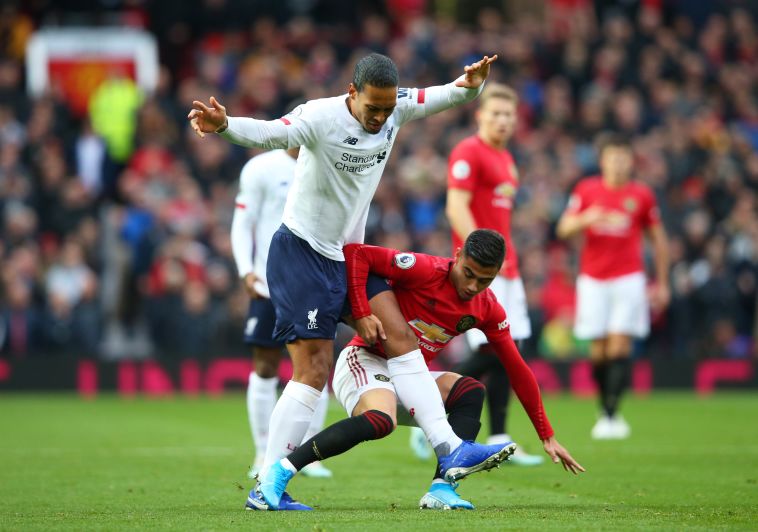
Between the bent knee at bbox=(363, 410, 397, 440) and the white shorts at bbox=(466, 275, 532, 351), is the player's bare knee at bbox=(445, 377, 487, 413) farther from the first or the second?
the white shorts at bbox=(466, 275, 532, 351)

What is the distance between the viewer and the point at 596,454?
384 inches

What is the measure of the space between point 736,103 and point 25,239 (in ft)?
41.5

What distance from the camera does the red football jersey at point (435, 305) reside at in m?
6.69

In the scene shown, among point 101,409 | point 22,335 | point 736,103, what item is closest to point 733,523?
point 101,409

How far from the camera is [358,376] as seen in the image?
22.2 ft

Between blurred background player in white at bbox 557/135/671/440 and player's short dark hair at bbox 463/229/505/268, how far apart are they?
5.34 meters

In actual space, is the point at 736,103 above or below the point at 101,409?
above

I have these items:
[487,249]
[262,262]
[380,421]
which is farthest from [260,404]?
[487,249]

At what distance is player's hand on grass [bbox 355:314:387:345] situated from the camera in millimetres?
6574

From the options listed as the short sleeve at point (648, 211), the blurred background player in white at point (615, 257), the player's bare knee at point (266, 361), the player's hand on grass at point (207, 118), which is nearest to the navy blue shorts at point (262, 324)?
the player's bare knee at point (266, 361)

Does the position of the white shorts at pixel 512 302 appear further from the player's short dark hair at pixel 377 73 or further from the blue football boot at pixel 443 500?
the player's short dark hair at pixel 377 73

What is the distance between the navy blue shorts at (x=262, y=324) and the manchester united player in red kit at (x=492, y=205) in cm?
157

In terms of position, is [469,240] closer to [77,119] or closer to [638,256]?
[638,256]

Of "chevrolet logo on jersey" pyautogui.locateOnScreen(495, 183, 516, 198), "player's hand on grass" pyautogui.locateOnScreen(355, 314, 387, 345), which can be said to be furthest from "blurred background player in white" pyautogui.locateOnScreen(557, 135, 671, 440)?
"player's hand on grass" pyautogui.locateOnScreen(355, 314, 387, 345)
